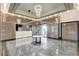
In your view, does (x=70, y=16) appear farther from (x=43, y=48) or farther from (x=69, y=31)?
(x=43, y=48)

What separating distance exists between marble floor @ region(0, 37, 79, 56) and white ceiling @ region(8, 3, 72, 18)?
0.60 m

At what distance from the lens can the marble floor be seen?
253cm

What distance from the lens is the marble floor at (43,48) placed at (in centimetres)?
253

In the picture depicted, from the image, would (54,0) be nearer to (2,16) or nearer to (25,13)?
(25,13)

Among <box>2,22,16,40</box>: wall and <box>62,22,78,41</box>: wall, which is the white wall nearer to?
<box>62,22,78,41</box>: wall

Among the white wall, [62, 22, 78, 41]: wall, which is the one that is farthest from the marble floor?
the white wall

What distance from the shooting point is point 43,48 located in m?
2.61

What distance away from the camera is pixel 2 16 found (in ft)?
8.32

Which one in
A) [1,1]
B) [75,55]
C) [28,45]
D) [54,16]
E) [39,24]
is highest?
[1,1]

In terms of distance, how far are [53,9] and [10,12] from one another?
3.27 feet

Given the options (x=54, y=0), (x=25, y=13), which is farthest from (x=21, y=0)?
(x=54, y=0)

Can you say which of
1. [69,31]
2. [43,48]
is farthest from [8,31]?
[69,31]

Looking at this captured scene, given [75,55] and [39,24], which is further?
[39,24]

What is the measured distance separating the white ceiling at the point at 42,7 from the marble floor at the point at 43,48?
60 centimetres
